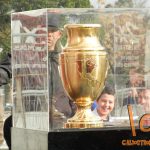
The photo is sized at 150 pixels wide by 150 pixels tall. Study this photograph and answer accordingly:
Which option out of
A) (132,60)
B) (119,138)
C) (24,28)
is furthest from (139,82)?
(24,28)

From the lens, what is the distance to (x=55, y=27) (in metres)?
6.13

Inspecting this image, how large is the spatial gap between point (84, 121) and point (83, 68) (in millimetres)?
409

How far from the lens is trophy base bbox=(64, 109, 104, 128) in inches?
238

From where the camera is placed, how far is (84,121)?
605 centimetres

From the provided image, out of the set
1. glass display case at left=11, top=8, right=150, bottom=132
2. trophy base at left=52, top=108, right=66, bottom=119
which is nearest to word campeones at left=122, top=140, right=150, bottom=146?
glass display case at left=11, top=8, right=150, bottom=132

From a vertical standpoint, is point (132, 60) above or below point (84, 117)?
above

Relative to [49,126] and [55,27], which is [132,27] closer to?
[55,27]

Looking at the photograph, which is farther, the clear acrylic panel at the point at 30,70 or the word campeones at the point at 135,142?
the clear acrylic panel at the point at 30,70

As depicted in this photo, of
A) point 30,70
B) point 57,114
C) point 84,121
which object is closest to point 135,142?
point 84,121

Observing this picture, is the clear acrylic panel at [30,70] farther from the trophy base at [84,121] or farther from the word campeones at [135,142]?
the word campeones at [135,142]

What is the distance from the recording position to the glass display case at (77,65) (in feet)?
19.7

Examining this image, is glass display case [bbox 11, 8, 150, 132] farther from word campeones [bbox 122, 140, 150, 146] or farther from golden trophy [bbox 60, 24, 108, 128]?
word campeones [bbox 122, 140, 150, 146]

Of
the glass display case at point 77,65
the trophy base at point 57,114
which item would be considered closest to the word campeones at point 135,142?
the glass display case at point 77,65

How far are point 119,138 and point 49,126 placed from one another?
1.74 feet
